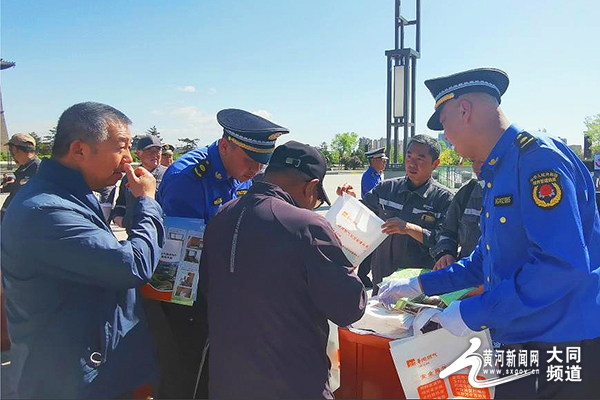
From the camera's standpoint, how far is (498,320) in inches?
56.5

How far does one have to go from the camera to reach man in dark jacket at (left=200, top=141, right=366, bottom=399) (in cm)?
137

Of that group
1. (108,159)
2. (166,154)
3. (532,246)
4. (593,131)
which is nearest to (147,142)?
(166,154)

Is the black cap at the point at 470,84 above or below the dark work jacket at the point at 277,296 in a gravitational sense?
above

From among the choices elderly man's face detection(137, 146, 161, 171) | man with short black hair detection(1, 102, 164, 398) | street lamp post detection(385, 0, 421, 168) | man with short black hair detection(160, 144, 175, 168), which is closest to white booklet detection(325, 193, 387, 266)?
man with short black hair detection(1, 102, 164, 398)

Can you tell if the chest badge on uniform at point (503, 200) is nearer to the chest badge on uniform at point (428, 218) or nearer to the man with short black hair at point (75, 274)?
the man with short black hair at point (75, 274)

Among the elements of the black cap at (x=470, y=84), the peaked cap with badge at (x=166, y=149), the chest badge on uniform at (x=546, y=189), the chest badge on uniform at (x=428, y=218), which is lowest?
the chest badge on uniform at (x=428, y=218)

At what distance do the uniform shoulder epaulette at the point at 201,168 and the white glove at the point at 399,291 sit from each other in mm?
1143

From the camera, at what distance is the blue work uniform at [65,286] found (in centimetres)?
134

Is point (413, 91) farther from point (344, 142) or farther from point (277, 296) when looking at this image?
point (344, 142)

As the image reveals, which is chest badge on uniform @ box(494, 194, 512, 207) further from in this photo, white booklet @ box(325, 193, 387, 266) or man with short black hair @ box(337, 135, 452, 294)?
man with short black hair @ box(337, 135, 452, 294)

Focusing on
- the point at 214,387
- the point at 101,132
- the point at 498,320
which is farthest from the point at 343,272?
the point at 101,132

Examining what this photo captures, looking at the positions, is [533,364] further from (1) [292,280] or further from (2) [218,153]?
(2) [218,153]

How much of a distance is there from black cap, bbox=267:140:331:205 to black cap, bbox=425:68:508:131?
653 millimetres

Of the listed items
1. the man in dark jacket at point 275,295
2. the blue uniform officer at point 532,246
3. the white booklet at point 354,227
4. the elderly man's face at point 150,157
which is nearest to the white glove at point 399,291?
the white booklet at point 354,227
